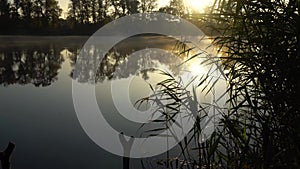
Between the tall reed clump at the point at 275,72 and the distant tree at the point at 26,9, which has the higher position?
the distant tree at the point at 26,9

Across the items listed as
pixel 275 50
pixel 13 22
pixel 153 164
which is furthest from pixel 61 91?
pixel 13 22

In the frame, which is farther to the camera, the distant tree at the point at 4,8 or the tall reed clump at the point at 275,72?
the distant tree at the point at 4,8

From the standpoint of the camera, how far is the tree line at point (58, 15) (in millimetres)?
32312

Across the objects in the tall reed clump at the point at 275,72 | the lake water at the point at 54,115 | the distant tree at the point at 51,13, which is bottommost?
the lake water at the point at 54,115

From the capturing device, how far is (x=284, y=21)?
6.72ft

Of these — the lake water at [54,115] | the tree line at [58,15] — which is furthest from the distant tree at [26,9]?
the lake water at [54,115]

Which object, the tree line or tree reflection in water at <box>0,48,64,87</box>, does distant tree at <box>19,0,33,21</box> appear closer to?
the tree line

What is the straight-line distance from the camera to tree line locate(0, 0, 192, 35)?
106 feet

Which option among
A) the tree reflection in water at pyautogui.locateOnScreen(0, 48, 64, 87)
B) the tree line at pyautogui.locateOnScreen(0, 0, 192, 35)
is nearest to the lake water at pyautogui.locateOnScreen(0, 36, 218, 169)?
the tree reflection in water at pyautogui.locateOnScreen(0, 48, 64, 87)

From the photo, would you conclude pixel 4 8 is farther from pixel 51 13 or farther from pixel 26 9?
pixel 51 13

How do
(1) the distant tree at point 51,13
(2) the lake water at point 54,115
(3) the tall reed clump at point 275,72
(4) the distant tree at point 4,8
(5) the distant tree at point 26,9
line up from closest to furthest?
1. (3) the tall reed clump at point 275,72
2. (2) the lake water at point 54,115
3. (4) the distant tree at point 4,8
4. (5) the distant tree at point 26,9
5. (1) the distant tree at point 51,13

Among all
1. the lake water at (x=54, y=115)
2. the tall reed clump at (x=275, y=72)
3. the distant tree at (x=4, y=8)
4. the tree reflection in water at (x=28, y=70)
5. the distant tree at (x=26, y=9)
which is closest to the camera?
the tall reed clump at (x=275, y=72)

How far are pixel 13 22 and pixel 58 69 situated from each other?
1934 cm

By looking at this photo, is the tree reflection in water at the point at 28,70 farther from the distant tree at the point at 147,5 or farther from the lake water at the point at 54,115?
the distant tree at the point at 147,5
